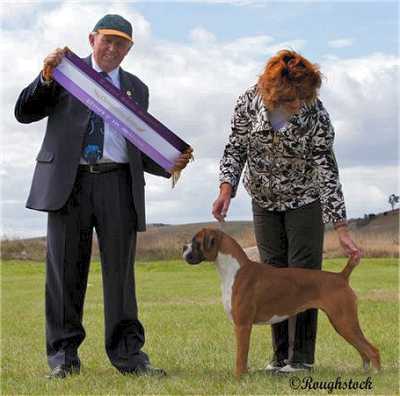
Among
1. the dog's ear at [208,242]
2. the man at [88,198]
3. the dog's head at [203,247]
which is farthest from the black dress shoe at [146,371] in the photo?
the dog's ear at [208,242]

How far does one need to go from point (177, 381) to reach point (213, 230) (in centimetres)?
136

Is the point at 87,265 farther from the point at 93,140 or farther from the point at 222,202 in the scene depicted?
the point at 222,202

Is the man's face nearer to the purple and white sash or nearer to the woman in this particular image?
the purple and white sash

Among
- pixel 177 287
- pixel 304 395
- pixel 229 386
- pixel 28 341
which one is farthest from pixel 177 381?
pixel 177 287

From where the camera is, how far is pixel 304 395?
20.0 feet

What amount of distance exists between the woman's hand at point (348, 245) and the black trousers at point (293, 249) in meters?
0.30

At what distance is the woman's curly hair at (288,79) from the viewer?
6402 mm

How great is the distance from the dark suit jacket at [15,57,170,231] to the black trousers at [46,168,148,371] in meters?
0.12

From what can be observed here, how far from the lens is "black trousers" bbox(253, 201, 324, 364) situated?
22.6 feet

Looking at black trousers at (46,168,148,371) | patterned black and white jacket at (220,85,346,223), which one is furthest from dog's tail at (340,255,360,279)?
black trousers at (46,168,148,371)

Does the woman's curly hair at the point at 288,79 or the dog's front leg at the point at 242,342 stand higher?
the woman's curly hair at the point at 288,79

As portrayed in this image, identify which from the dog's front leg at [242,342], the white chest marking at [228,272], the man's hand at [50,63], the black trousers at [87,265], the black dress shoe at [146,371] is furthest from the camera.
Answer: the black dress shoe at [146,371]

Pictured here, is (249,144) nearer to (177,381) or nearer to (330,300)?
(330,300)

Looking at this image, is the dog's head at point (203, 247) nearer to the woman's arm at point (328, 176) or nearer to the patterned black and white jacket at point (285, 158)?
the patterned black and white jacket at point (285, 158)
